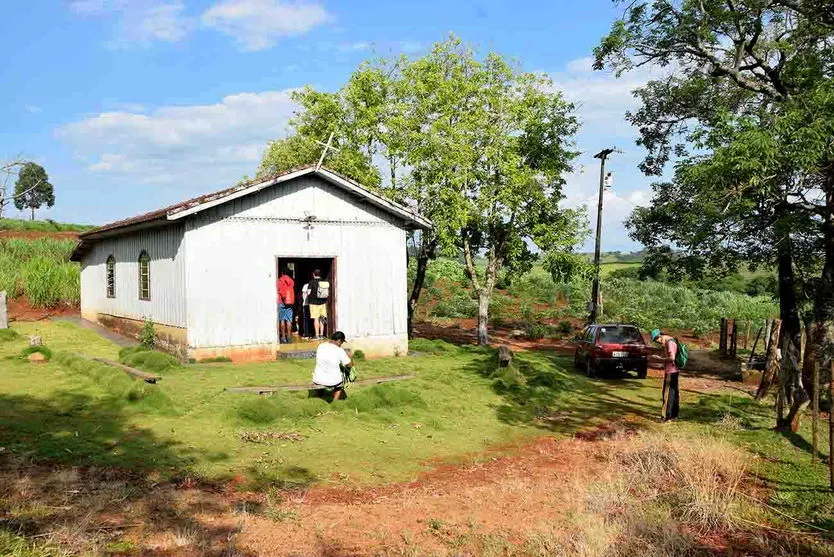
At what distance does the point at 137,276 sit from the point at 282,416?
10876mm

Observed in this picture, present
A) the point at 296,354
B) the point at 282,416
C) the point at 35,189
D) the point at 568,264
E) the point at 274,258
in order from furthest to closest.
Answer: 1. the point at 35,189
2. the point at 568,264
3. the point at 296,354
4. the point at 274,258
5. the point at 282,416

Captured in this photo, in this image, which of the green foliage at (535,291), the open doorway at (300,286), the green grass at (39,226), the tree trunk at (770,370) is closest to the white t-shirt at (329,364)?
the open doorway at (300,286)

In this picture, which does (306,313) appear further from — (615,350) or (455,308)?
(455,308)

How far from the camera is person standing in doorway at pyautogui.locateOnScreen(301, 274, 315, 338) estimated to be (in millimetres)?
18203

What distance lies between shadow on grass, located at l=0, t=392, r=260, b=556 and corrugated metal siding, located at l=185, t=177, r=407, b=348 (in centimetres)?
528

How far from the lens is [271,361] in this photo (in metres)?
16.8

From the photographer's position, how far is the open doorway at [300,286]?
59.2 feet

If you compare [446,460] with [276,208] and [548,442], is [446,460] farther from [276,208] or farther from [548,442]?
[276,208]

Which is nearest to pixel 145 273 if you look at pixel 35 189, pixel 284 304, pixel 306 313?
pixel 284 304

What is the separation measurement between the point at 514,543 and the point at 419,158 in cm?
1697

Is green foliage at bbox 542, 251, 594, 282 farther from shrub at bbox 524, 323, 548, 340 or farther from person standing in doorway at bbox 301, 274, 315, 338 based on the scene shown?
person standing in doorway at bbox 301, 274, 315, 338

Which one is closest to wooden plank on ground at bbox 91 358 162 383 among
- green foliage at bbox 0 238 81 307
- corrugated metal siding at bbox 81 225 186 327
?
corrugated metal siding at bbox 81 225 186 327

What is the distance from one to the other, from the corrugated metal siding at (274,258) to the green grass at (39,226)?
45.5 meters

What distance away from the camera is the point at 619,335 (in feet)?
61.5
